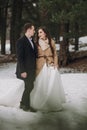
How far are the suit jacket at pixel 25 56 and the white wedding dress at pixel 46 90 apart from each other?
0.45 m

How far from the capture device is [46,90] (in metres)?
11.2

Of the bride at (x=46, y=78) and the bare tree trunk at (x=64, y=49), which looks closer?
the bride at (x=46, y=78)

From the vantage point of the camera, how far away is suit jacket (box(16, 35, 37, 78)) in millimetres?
10633

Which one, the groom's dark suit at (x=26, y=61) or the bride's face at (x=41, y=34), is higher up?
the bride's face at (x=41, y=34)

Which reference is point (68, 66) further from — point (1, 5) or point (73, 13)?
point (1, 5)

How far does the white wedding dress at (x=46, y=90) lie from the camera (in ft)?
36.3

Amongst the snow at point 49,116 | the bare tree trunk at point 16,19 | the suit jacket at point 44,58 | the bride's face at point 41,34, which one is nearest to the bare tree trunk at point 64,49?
the bare tree trunk at point 16,19

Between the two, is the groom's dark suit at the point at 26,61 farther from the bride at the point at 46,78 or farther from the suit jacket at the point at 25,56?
the bride at the point at 46,78

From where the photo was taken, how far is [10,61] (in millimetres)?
32531

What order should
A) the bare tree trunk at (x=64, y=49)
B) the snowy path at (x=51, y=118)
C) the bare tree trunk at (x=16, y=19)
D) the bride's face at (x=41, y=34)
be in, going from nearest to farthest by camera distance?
the snowy path at (x=51, y=118) → the bride's face at (x=41, y=34) → the bare tree trunk at (x=64, y=49) → the bare tree trunk at (x=16, y=19)

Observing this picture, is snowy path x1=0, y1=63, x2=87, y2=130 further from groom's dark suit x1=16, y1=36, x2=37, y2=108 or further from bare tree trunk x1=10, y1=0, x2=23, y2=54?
bare tree trunk x1=10, y1=0, x2=23, y2=54

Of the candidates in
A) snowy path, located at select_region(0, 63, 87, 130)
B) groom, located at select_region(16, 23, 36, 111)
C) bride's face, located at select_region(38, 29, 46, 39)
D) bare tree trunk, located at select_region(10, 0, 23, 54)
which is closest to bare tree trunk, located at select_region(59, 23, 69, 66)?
bare tree trunk, located at select_region(10, 0, 23, 54)

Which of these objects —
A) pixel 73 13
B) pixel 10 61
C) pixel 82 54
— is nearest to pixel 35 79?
pixel 73 13

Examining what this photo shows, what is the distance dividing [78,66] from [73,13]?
18.0 ft
